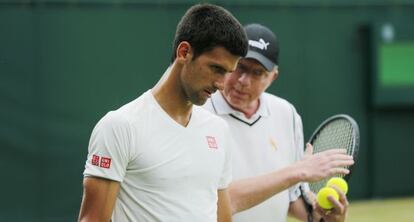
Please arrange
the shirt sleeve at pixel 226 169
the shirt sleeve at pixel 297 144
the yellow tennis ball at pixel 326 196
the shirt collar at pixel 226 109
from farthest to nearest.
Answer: the shirt sleeve at pixel 297 144
the shirt collar at pixel 226 109
the yellow tennis ball at pixel 326 196
the shirt sleeve at pixel 226 169

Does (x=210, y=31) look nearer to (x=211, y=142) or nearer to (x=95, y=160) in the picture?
(x=211, y=142)

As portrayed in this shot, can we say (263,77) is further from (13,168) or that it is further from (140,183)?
(13,168)

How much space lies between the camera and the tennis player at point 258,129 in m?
4.55

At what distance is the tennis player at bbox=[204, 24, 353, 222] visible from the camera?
455 cm

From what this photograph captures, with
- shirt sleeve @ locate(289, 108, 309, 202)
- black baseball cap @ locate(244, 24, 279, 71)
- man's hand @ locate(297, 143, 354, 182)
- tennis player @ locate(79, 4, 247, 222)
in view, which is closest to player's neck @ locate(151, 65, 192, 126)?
tennis player @ locate(79, 4, 247, 222)

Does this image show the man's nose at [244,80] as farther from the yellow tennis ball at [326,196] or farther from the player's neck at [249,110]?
the yellow tennis ball at [326,196]

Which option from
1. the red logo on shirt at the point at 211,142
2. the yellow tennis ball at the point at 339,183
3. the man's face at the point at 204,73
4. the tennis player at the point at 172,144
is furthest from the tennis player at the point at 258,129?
the man's face at the point at 204,73

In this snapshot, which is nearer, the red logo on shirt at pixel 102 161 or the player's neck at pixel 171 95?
the red logo on shirt at pixel 102 161

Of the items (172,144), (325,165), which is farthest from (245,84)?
(172,144)

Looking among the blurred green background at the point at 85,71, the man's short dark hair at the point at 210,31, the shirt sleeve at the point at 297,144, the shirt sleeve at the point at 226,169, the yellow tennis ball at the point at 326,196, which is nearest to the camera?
the man's short dark hair at the point at 210,31

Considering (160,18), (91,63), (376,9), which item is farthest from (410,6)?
(91,63)

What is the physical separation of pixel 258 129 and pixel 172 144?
1.14 metres

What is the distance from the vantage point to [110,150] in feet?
11.2

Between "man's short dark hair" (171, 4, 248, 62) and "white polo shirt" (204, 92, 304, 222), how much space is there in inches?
39.2
